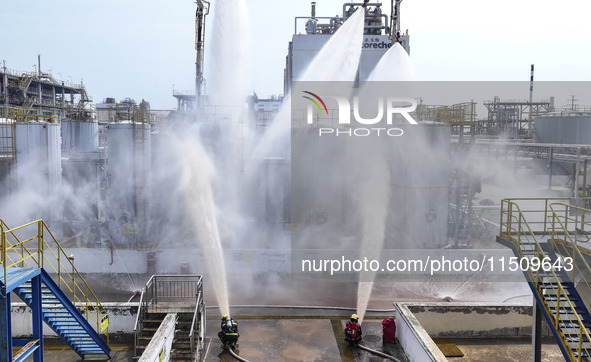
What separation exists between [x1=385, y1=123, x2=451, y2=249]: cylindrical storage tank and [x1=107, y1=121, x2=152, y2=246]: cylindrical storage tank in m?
9.56

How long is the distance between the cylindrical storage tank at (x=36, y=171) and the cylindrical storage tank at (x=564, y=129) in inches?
1260

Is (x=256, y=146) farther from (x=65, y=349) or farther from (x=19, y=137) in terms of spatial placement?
(x=65, y=349)

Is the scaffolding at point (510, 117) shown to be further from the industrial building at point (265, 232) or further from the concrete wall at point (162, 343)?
the concrete wall at point (162, 343)

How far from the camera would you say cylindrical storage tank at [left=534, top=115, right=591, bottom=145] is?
32.3 m

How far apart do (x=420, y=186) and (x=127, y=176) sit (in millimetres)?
11240

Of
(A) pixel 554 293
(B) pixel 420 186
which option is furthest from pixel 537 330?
(B) pixel 420 186

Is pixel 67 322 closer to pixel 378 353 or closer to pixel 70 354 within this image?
pixel 70 354

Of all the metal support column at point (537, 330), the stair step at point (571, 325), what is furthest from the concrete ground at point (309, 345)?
the stair step at point (571, 325)

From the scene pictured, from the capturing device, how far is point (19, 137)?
18203 millimetres

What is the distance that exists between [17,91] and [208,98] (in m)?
25.4

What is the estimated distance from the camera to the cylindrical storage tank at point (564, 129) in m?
32.3

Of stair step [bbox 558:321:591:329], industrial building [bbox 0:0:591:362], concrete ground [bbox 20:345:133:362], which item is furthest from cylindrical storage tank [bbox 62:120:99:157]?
stair step [bbox 558:321:591:329]

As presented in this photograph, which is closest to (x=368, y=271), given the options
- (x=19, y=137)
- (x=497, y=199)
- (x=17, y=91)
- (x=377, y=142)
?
(x=377, y=142)

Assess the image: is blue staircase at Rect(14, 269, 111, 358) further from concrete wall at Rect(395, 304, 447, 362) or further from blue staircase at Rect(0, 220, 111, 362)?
concrete wall at Rect(395, 304, 447, 362)
